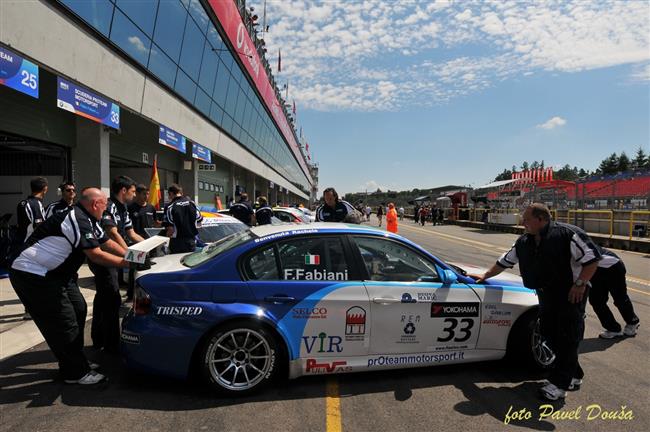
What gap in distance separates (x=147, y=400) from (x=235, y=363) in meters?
0.73

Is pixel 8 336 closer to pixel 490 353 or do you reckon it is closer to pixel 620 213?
pixel 490 353

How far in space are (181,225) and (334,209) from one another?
248cm

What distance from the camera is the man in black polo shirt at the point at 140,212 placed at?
23.7ft

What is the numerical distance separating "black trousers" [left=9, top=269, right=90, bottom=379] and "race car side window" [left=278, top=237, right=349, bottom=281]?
184 cm

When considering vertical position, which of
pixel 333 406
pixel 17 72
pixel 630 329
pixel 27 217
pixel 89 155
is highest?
pixel 17 72

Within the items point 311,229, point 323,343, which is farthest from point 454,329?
point 311,229

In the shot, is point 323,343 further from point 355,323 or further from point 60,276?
point 60,276

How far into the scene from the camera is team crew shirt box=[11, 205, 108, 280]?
136 inches

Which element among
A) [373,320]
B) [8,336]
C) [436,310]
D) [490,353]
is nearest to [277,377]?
[373,320]

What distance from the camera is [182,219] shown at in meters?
6.14

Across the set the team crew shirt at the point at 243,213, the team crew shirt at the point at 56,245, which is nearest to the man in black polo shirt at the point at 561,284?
the team crew shirt at the point at 56,245

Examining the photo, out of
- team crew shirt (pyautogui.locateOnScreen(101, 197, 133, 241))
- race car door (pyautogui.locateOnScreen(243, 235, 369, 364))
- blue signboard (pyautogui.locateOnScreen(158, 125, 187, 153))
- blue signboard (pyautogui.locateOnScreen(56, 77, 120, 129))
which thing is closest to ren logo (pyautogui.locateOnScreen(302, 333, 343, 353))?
race car door (pyautogui.locateOnScreen(243, 235, 369, 364))

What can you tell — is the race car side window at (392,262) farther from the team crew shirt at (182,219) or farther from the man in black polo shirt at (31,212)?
the man in black polo shirt at (31,212)

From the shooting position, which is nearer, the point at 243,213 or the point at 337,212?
the point at 337,212
